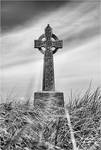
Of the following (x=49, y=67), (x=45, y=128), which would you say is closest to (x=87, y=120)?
(x=45, y=128)

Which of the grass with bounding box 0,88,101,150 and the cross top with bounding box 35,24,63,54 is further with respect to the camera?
the cross top with bounding box 35,24,63,54

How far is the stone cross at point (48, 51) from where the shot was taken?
26.5ft

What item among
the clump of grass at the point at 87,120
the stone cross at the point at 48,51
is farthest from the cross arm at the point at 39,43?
the clump of grass at the point at 87,120

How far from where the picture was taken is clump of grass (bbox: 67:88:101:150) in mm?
3942

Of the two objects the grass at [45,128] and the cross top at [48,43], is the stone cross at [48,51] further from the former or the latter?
the grass at [45,128]

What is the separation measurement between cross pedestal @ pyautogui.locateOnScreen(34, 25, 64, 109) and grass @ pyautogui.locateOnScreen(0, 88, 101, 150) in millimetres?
2542

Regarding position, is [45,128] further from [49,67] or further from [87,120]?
[49,67]

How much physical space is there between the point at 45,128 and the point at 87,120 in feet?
3.00

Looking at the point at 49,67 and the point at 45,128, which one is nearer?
the point at 45,128

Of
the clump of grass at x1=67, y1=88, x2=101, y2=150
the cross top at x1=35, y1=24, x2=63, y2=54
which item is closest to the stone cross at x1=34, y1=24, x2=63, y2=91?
the cross top at x1=35, y1=24, x2=63, y2=54

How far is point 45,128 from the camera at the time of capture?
4012 millimetres

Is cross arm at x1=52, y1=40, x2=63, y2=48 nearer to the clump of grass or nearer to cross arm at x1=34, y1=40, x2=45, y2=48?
cross arm at x1=34, y1=40, x2=45, y2=48

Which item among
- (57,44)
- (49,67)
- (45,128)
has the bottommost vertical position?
(45,128)

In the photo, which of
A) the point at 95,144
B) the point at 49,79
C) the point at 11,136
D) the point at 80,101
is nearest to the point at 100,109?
the point at 80,101
